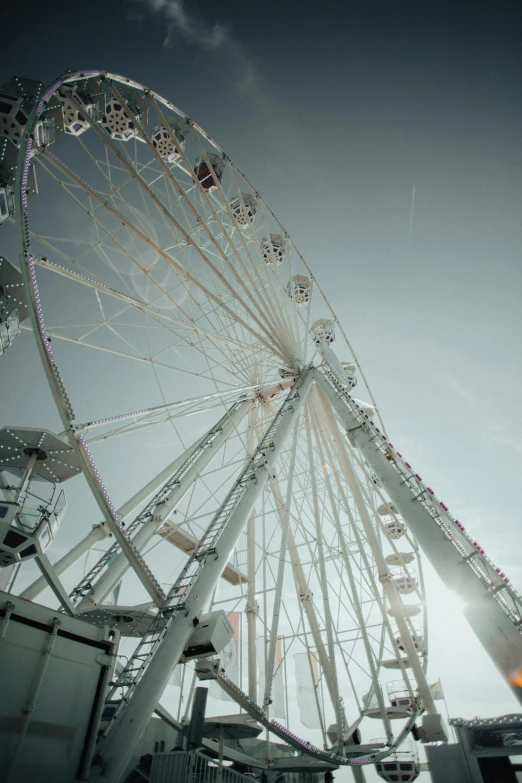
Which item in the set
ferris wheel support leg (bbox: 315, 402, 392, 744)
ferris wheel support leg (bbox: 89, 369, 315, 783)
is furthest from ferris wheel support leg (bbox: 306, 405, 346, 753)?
ferris wheel support leg (bbox: 89, 369, 315, 783)

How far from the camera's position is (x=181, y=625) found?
5.82 metres

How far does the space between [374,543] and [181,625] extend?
8310 millimetres

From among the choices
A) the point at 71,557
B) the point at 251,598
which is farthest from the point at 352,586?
the point at 71,557

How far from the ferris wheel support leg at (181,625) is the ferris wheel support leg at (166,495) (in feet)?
9.09

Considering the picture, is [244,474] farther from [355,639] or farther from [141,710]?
[355,639]

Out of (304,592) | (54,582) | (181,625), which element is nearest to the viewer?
(54,582)

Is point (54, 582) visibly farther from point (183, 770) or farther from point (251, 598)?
point (251, 598)

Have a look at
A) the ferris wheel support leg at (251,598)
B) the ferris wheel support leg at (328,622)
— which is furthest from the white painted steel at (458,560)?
the ferris wheel support leg at (251,598)

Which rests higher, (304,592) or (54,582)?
(304,592)

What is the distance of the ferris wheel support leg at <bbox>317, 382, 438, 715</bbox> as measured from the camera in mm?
10602

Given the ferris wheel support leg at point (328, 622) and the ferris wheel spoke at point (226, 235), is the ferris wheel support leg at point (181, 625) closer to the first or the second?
the ferris wheel support leg at point (328, 622)

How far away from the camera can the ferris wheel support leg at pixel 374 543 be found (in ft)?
34.8

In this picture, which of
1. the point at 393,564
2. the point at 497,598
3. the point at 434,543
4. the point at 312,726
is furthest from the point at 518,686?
the point at 312,726

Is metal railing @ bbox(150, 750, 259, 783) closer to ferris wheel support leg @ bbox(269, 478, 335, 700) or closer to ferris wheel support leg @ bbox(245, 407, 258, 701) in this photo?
ferris wheel support leg @ bbox(245, 407, 258, 701)
